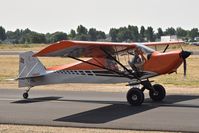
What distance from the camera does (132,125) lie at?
1078 cm

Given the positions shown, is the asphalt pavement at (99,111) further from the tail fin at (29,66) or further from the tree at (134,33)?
the tree at (134,33)

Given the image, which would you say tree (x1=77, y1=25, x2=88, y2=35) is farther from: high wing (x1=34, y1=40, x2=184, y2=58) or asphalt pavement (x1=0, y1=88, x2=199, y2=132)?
high wing (x1=34, y1=40, x2=184, y2=58)

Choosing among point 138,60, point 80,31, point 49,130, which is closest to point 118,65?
point 138,60

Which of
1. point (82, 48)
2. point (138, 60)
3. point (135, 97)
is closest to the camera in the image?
point (135, 97)

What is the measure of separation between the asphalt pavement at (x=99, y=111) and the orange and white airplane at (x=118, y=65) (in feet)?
2.08

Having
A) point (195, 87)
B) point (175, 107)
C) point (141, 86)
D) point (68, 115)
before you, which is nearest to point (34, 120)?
point (68, 115)

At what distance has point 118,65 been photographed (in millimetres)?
15164

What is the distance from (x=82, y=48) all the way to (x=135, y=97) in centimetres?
234

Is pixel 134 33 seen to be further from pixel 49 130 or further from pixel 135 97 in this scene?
pixel 49 130

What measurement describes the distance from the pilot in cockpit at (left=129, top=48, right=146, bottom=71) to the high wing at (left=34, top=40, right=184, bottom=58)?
9.6 inches

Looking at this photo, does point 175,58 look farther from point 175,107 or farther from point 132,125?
point 132,125

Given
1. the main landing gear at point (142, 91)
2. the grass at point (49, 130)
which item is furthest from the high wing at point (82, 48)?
the grass at point (49, 130)

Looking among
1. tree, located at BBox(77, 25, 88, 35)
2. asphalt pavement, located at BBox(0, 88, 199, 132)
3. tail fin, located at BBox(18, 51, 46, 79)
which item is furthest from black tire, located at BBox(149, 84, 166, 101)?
tree, located at BBox(77, 25, 88, 35)

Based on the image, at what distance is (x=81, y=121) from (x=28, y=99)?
17.8ft
